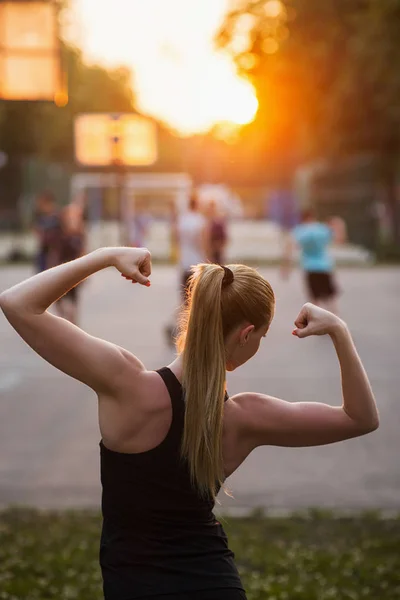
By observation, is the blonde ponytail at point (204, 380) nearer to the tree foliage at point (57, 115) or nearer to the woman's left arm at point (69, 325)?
the woman's left arm at point (69, 325)

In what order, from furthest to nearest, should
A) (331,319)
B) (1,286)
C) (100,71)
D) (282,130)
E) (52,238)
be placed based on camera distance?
(100,71)
(282,130)
(1,286)
(52,238)
(331,319)

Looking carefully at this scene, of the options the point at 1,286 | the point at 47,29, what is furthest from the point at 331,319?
the point at 1,286

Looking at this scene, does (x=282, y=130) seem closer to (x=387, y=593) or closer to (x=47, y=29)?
(x=47, y=29)

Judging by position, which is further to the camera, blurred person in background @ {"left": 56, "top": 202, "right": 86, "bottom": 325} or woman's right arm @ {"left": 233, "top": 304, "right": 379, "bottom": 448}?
blurred person in background @ {"left": 56, "top": 202, "right": 86, "bottom": 325}

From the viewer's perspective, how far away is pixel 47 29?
16.4m

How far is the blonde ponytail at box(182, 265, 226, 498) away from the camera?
2.42 m

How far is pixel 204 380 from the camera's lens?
2.43 metres

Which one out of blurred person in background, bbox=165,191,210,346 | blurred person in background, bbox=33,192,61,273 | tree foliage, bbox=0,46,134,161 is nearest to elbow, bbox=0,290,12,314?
blurred person in background, bbox=165,191,210,346

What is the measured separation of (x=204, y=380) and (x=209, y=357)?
5cm

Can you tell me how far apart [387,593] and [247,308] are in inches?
121

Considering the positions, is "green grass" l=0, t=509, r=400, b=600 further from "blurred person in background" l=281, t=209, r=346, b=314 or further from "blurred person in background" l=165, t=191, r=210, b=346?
"blurred person in background" l=281, t=209, r=346, b=314

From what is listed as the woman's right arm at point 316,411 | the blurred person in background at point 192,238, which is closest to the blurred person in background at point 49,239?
the blurred person in background at point 192,238

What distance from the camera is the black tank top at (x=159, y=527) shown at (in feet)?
7.90

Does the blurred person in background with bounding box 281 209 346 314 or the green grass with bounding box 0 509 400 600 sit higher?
the blurred person in background with bounding box 281 209 346 314
